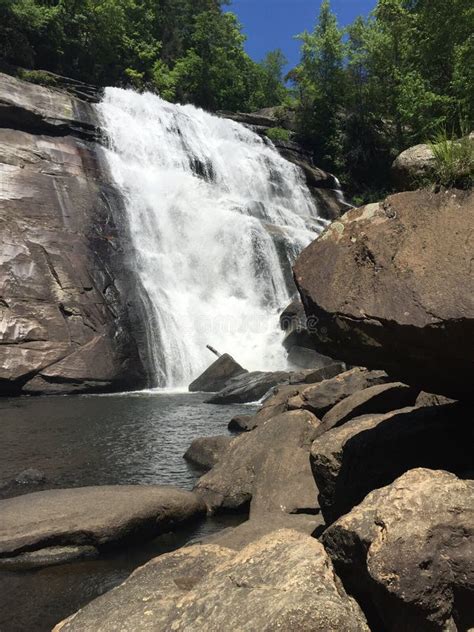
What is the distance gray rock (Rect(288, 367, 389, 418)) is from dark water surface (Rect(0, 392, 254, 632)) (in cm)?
228

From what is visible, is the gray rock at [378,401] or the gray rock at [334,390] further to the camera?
the gray rock at [334,390]

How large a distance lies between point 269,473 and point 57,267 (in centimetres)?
1636

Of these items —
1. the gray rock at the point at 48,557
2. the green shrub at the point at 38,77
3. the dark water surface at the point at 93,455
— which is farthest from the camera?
the green shrub at the point at 38,77

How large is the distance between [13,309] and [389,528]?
1910 cm

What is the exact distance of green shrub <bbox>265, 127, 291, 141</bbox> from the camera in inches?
1696

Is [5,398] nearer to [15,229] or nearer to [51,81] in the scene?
[15,229]

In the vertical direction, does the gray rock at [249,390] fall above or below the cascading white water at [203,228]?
below

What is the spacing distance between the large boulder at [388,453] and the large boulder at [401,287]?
553mm

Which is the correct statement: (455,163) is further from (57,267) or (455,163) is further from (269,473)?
(57,267)

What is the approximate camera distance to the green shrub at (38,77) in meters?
32.9

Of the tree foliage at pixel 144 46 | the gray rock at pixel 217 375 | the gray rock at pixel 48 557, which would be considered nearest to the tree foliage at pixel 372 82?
the tree foliage at pixel 144 46

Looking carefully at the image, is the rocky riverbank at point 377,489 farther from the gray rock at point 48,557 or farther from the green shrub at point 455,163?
the gray rock at point 48,557

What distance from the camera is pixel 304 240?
30047 millimetres

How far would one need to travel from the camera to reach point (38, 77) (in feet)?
109
